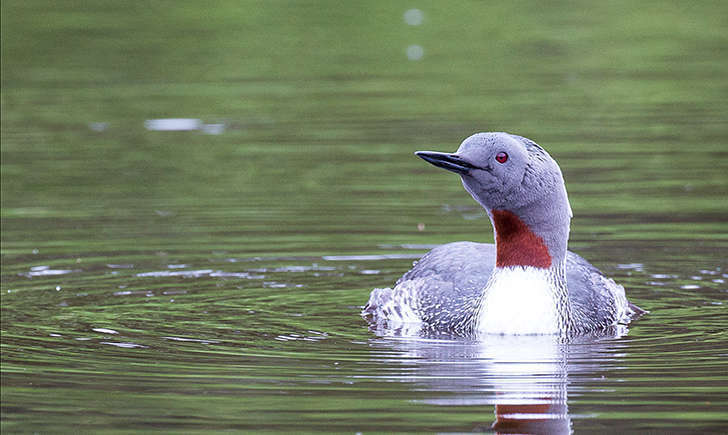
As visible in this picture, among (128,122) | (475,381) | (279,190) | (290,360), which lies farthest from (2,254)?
(128,122)

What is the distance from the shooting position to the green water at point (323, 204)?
7598 mm

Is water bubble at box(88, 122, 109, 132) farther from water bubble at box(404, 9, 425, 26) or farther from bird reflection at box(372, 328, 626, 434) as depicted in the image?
water bubble at box(404, 9, 425, 26)

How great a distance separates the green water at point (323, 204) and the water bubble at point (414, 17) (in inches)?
7.6

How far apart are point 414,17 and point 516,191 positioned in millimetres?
17065

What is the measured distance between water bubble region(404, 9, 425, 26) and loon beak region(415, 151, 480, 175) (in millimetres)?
16586

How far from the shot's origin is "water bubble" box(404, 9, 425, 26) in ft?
81.6

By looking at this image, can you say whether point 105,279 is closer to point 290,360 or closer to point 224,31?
point 290,360

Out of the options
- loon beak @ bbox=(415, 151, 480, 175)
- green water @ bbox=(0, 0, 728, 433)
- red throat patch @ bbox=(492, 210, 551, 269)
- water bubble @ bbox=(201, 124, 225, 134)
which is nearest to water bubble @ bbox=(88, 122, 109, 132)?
green water @ bbox=(0, 0, 728, 433)

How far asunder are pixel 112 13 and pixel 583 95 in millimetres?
10298

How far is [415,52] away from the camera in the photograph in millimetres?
22203

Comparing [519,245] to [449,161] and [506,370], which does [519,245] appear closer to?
[449,161]

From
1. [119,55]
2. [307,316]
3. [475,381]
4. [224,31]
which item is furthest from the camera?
[224,31]

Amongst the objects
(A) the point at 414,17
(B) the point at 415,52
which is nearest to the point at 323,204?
(B) the point at 415,52

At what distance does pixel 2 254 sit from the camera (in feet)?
37.1
